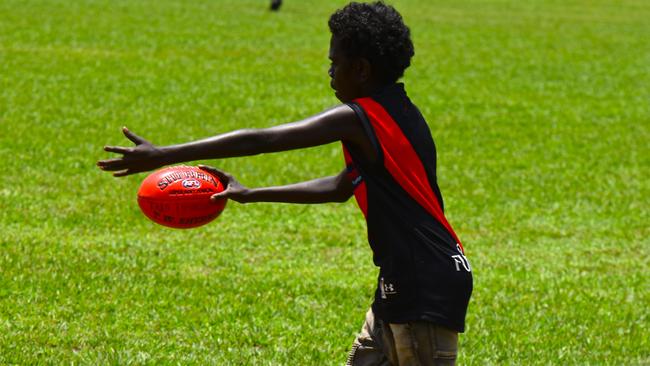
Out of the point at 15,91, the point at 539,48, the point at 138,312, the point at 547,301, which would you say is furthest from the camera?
the point at 539,48

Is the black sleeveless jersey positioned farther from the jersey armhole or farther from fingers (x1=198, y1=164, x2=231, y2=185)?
fingers (x1=198, y1=164, x2=231, y2=185)

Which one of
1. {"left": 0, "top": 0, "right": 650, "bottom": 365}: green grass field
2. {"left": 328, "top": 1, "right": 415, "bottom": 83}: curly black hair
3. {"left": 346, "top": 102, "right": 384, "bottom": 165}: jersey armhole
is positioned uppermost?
{"left": 328, "top": 1, "right": 415, "bottom": 83}: curly black hair

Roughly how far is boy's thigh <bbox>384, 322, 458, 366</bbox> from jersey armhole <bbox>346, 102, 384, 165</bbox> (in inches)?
26.6

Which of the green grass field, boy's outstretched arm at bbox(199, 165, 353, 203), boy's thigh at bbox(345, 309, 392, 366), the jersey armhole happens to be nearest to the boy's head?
the jersey armhole

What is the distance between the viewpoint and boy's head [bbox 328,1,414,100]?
415cm

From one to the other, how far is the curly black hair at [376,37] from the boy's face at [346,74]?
3 centimetres

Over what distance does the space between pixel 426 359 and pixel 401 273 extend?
35 centimetres

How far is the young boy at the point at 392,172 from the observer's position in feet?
13.1

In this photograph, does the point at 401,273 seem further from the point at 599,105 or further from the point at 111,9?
the point at 111,9

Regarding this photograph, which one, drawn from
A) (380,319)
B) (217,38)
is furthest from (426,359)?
(217,38)

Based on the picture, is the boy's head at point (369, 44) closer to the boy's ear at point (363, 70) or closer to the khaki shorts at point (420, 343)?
the boy's ear at point (363, 70)

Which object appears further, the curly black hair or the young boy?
the curly black hair

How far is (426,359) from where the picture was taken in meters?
4.14

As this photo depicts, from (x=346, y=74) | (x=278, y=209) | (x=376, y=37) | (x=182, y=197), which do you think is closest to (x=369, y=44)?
(x=376, y=37)
